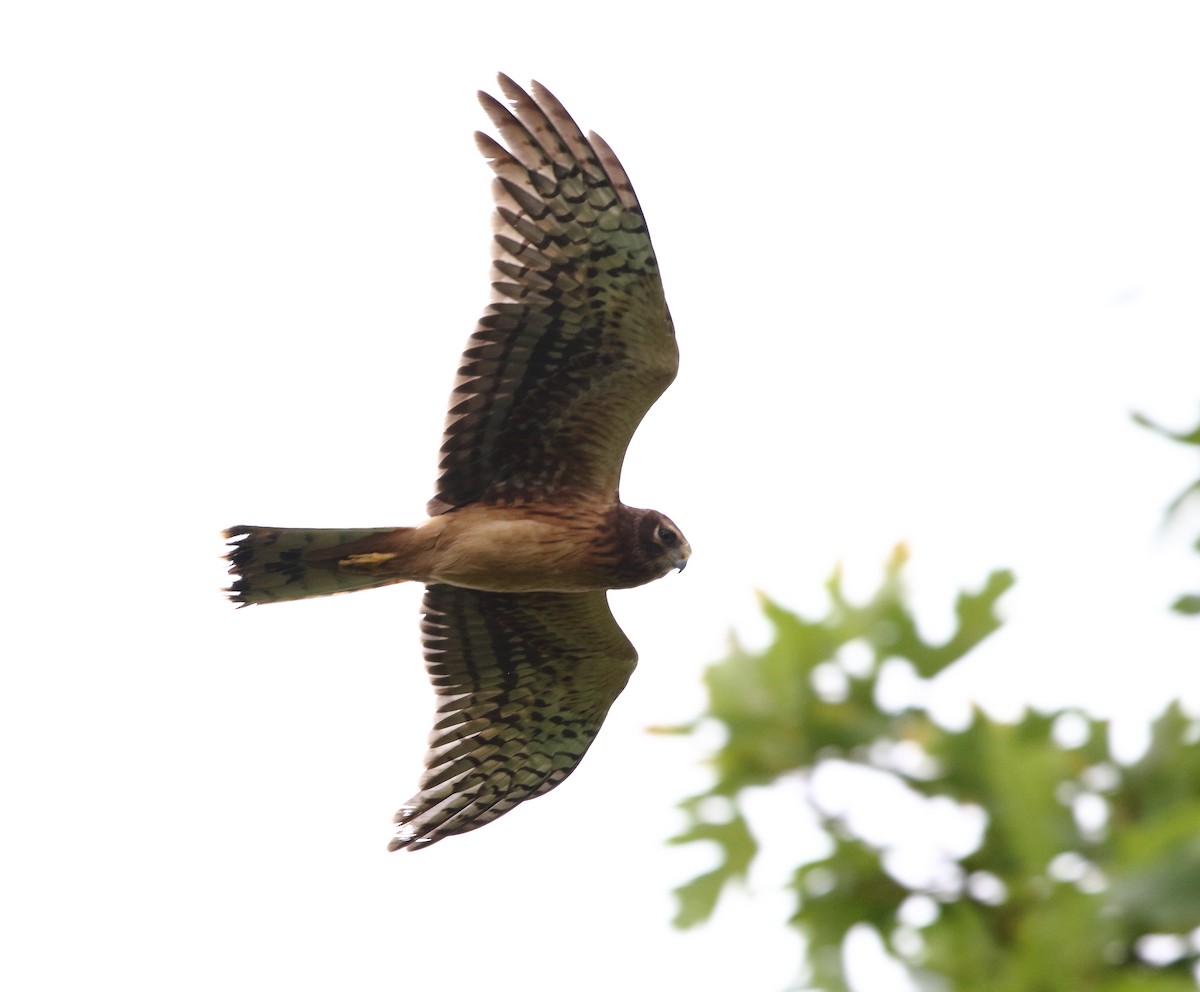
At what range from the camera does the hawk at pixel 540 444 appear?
6863 mm

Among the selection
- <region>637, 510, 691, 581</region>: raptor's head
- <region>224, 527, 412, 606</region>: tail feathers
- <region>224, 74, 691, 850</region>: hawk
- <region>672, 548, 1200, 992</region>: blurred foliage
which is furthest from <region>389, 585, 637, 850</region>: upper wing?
<region>672, 548, 1200, 992</region>: blurred foliage

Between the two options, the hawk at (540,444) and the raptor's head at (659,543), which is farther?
the raptor's head at (659,543)

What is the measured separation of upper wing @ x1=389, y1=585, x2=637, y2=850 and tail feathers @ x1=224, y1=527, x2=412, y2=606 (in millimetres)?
890

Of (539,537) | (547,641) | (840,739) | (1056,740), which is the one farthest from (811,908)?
(547,641)

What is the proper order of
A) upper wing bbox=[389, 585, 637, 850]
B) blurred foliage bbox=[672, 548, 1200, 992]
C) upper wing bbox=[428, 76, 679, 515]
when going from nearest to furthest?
blurred foliage bbox=[672, 548, 1200, 992], upper wing bbox=[428, 76, 679, 515], upper wing bbox=[389, 585, 637, 850]

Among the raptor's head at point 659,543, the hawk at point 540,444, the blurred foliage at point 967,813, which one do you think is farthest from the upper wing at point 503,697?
the blurred foliage at point 967,813

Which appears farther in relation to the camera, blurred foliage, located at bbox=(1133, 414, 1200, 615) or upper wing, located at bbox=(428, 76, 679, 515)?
upper wing, located at bbox=(428, 76, 679, 515)

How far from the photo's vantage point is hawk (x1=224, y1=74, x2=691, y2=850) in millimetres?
6863

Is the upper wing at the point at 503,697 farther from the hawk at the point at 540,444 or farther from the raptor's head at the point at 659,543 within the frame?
the raptor's head at the point at 659,543

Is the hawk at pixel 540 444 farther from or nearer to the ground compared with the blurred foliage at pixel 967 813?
farther from the ground

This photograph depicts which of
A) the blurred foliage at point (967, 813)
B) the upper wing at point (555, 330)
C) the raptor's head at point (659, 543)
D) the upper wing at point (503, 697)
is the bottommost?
the blurred foliage at point (967, 813)

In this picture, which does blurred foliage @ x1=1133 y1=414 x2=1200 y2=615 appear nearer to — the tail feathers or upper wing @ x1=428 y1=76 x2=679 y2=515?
upper wing @ x1=428 y1=76 x2=679 y2=515

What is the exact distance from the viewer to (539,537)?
23.9 feet

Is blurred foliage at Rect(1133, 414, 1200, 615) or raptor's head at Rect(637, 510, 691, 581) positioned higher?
raptor's head at Rect(637, 510, 691, 581)
